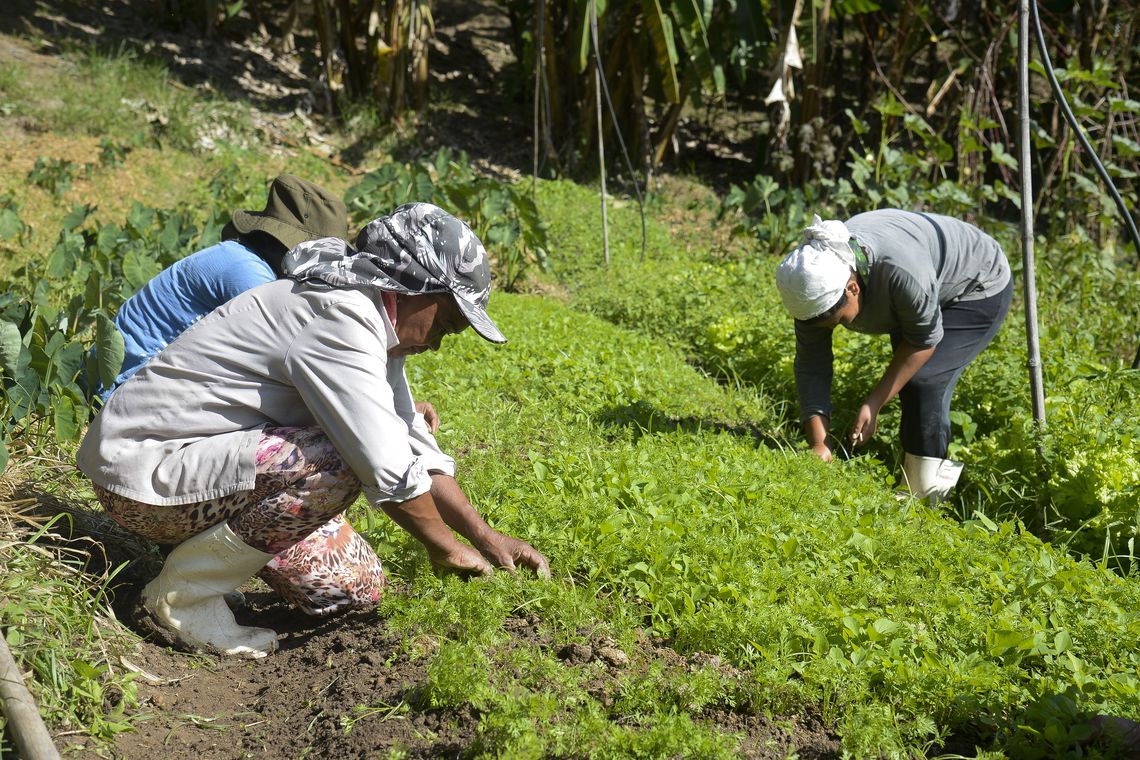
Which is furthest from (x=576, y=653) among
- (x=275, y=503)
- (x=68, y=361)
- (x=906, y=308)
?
(x=68, y=361)

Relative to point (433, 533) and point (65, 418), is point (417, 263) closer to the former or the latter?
point (433, 533)

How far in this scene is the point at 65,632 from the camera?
9.12 feet

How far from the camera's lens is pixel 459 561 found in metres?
2.93

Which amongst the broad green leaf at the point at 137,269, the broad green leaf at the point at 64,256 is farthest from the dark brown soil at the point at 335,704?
the broad green leaf at the point at 64,256

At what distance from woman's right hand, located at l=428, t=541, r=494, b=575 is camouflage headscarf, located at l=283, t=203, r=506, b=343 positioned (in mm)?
641

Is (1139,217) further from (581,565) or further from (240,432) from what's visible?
(240,432)

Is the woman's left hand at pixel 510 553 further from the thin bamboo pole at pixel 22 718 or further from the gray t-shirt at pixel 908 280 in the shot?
the gray t-shirt at pixel 908 280

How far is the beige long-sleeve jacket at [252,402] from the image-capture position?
2.66 meters

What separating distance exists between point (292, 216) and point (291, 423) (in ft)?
3.83

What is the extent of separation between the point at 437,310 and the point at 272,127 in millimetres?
9810

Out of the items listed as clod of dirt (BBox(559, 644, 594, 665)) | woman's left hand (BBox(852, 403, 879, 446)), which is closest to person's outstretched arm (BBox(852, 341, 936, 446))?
woman's left hand (BBox(852, 403, 879, 446))

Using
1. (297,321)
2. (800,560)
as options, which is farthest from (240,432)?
(800,560)

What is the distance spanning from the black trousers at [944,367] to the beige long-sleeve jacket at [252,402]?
258cm

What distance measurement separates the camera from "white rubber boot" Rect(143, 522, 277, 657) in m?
2.92
